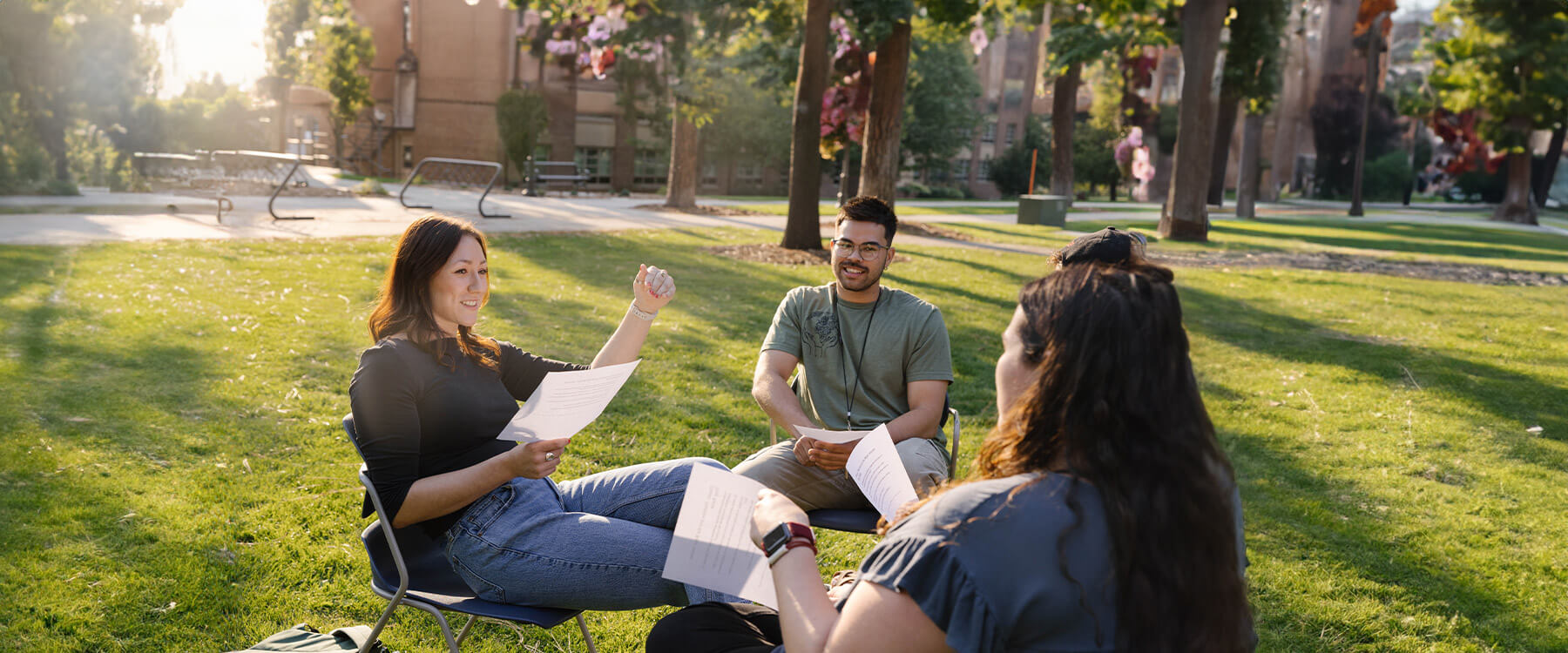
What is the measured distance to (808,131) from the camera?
14109 mm

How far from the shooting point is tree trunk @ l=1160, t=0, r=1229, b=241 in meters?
19.6

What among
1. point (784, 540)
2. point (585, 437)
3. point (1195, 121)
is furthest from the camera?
point (1195, 121)

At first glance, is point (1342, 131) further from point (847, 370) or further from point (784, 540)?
point (784, 540)

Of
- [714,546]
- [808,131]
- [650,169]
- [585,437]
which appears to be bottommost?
[585,437]

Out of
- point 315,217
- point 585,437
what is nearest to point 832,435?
point 585,437

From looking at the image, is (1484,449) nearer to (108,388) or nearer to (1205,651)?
(1205,651)

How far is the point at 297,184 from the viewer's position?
2175cm

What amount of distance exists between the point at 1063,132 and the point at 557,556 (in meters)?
25.2

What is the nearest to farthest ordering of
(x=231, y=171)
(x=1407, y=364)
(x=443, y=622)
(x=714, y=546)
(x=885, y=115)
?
1. (x=714, y=546)
2. (x=443, y=622)
3. (x=1407, y=364)
4. (x=885, y=115)
5. (x=231, y=171)

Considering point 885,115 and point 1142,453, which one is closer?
point 1142,453

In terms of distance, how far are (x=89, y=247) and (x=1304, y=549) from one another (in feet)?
39.6

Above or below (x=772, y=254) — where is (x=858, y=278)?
above

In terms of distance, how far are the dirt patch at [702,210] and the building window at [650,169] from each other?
16.3 meters

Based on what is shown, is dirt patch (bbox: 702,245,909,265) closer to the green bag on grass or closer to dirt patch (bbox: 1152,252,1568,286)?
dirt patch (bbox: 1152,252,1568,286)
